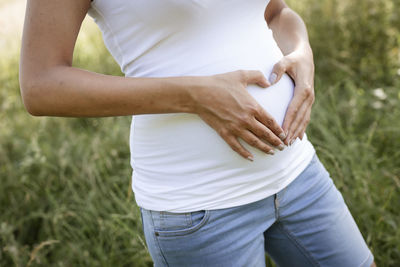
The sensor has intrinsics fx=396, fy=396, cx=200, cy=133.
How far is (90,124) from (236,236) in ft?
9.40

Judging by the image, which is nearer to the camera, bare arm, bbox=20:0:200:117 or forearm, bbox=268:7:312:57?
bare arm, bbox=20:0:200:117

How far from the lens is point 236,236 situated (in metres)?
1.05

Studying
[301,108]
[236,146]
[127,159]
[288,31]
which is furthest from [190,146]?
[127,159]

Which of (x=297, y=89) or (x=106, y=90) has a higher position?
(x=106, y=90)

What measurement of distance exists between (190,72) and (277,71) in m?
0.25

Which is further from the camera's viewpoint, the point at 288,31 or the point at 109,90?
the point at 288,31

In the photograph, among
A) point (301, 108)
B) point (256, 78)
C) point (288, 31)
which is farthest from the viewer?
point (288, 31)

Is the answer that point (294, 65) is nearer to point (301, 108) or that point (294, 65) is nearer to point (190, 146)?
point (301, 108)

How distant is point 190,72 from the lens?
1001 millimetres

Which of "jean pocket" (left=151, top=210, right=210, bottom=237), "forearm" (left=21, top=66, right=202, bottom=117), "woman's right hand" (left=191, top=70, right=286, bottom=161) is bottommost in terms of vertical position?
"jean pocket" (left=151, top=210, right=210, bottom=237)

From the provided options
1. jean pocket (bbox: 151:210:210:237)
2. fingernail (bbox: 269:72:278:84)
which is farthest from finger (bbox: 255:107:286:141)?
jean pocket (bbox: 151:210:210:237)

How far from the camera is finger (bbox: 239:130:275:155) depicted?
3.25ft

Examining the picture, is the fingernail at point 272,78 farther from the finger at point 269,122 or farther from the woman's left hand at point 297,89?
the finger at point 269,122

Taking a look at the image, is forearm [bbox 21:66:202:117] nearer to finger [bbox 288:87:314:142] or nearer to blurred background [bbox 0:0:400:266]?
finger [bbox 288:87:314:142]
